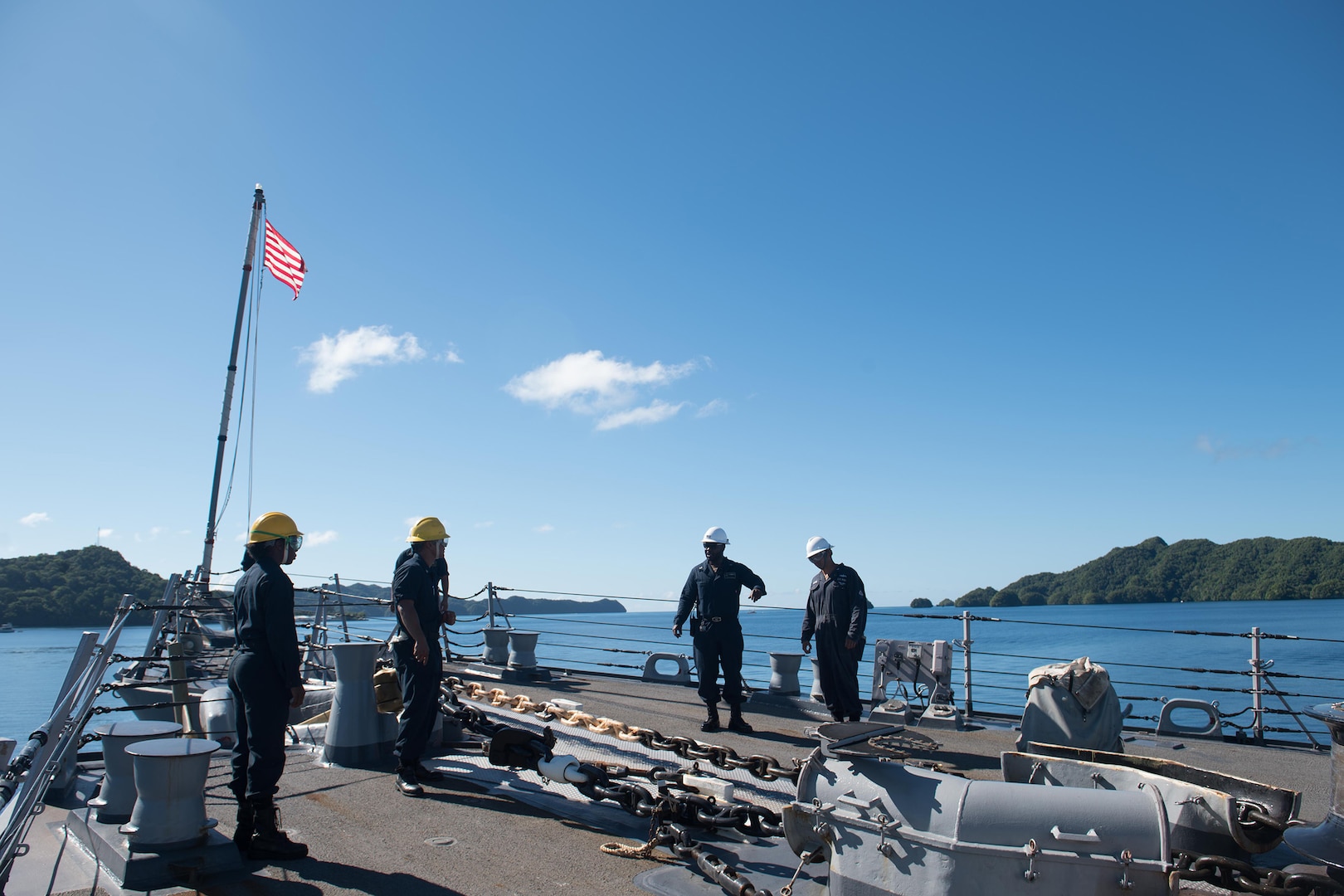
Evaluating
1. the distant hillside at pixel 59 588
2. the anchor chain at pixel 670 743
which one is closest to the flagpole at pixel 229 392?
the anchor chain at pixel 670 743

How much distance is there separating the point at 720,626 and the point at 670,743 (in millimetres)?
1663

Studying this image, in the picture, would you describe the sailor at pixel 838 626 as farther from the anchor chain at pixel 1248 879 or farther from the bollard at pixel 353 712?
the bollard at pixel 353 712

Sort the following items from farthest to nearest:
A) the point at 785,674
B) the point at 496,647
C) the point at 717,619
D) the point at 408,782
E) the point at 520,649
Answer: the point at 496,647 < the point at 520,649 < the point at 785,674 < the point at 717,619 < the point at 408,782

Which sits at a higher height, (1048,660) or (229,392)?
(229,392)

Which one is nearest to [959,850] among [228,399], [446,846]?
[446,846]

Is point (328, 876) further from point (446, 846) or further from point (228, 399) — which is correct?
point (228, 399)

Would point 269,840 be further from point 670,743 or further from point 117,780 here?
point 670,743

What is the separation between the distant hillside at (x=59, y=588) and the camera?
3919cm

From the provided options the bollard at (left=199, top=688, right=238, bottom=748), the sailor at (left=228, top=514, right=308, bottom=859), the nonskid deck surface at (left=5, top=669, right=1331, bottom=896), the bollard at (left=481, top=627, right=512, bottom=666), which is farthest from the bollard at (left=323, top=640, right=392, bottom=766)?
the bollard at (left=481, top=627, right=512, bottom=666)

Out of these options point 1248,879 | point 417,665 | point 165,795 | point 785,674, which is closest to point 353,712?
point 417,665

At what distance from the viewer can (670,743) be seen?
5418mm

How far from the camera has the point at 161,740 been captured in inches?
142

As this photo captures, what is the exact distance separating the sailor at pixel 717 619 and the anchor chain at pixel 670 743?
1.03 meters

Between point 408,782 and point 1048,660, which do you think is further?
point 1048,660
